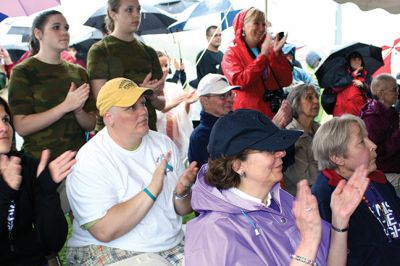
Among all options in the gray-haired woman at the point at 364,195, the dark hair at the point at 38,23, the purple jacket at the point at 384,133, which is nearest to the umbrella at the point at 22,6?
the dark hair at the point at 38,23

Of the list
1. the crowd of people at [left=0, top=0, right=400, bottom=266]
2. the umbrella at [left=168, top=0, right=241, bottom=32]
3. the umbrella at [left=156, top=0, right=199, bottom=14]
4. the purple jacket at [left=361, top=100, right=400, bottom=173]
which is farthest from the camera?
the umbrella at [left=156, top=0, right=199, bottom=14]

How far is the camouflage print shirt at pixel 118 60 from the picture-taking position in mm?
3354

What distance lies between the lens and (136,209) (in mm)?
2373

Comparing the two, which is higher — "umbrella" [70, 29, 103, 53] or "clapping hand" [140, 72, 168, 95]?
"clapping hand" [140, 72, 168, 95]

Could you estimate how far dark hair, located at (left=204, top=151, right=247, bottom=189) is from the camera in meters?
1.94

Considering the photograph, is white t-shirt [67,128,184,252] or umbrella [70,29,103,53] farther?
umbrella [70,29,103,53]

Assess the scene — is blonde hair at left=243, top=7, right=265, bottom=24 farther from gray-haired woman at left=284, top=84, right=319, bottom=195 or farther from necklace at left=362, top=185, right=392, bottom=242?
necklace at left=362, top=185, right=392, bottom=242

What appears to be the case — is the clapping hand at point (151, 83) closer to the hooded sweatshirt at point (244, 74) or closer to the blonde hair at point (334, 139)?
the hooded sweatshirt at point (244, 74)

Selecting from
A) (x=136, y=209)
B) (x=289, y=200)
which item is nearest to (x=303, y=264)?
(x=289, y=200)

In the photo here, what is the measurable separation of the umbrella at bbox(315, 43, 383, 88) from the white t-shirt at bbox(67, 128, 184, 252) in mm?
4091

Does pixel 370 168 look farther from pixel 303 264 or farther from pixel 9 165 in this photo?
pixel 9 165

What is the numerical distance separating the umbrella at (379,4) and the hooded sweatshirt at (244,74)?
735 millimetres

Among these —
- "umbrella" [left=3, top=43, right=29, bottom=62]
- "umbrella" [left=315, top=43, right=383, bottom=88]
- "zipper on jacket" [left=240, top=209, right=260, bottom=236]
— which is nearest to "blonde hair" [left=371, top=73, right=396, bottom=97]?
"umbrella" [left=315, top=43, right=383, bottom=88]

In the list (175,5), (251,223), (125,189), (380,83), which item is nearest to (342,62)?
(380,83)
